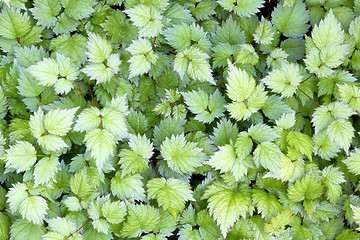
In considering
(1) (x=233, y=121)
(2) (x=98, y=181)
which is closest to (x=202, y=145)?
(1) (x=233, y=121)

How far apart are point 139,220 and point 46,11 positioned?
87.4 inches

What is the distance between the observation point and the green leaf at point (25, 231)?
8.36 feet

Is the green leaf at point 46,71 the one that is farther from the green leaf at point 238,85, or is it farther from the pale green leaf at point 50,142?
the green leaf at point 238,85

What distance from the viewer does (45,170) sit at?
2518 millimetres

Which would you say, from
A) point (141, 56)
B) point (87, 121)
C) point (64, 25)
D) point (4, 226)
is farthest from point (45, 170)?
point (64, 25)

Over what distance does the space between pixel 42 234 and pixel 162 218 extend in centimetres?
107

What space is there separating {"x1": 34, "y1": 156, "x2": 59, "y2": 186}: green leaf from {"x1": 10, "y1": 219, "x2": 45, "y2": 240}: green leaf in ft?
1.31

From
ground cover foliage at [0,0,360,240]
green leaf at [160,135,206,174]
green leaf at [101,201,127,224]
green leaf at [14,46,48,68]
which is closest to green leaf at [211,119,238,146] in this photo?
ground cover foliage at [0,0,360,240]

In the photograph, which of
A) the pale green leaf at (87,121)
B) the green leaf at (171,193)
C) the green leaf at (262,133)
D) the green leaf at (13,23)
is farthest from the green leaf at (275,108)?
the green leaf at (13,23)

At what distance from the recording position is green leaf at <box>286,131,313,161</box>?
2636 mm

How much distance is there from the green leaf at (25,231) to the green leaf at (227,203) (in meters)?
1.51

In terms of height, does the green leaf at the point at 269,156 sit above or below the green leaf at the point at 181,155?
above

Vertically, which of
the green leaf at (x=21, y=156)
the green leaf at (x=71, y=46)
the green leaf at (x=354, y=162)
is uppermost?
the green leaf at (x=71, y=46)

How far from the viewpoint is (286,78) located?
2.73 m
